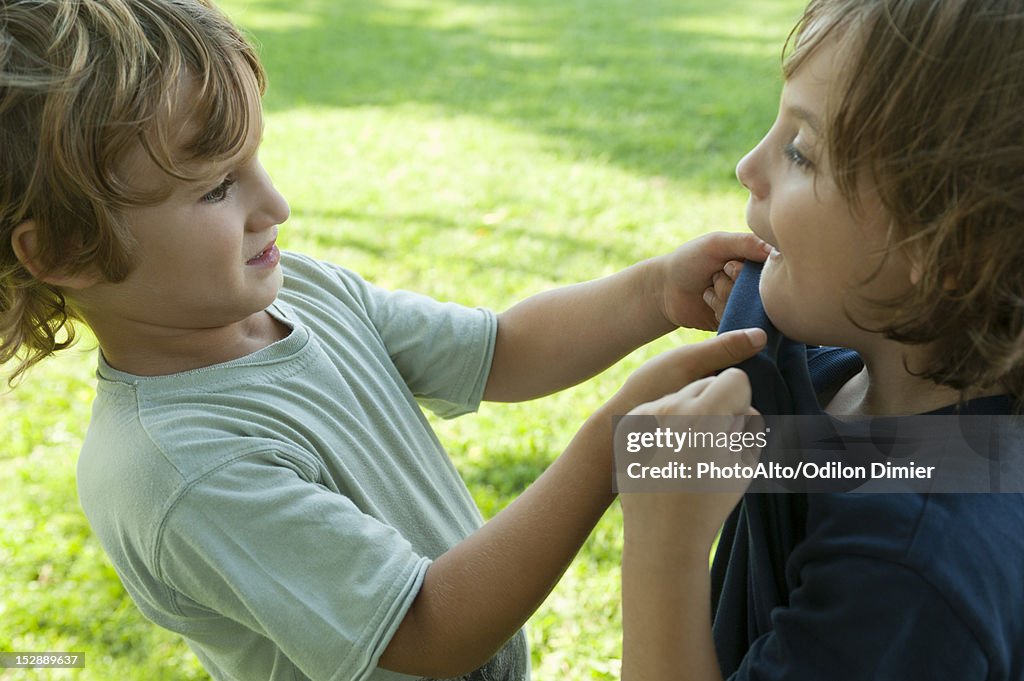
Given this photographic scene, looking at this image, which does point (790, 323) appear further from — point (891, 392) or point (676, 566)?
point (676, 566)

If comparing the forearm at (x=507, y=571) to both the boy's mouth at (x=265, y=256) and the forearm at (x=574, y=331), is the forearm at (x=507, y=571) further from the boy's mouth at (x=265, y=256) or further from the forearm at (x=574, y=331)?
the boy's mouth at (x=265, y=256)

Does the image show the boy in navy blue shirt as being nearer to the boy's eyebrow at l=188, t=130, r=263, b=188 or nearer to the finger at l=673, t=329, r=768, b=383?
the finger at l=673, t=329, r=768, b=383

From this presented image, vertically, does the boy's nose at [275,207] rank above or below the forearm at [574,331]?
above

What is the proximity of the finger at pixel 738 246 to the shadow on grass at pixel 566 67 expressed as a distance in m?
4.22

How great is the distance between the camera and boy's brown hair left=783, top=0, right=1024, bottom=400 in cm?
133

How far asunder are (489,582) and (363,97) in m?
7.59

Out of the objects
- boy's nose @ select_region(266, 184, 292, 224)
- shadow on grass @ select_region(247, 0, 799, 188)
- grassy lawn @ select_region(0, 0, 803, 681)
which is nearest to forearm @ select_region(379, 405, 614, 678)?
boy's nose @ select_region(266, 184, 292, 224)

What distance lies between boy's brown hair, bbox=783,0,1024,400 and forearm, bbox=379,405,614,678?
0.49 metres

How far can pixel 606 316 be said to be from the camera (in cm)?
212

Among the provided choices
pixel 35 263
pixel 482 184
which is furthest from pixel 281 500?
pixel 482 184

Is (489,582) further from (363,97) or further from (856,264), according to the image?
(363,97)

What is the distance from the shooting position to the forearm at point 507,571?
163 cm

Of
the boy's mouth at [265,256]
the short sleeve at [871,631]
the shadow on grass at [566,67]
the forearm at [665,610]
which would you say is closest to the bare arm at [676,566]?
the forearm at [665,610]

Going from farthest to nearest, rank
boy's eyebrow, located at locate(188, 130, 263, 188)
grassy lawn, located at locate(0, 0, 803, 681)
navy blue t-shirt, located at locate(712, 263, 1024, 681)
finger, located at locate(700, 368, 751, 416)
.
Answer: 1. grassy lawn, located at locate(0, 0, 803, 681)
2. boy's eyebrow, located at locate(188, 130, 263, 188)
3. finger, located at locate(700, 368, 751, 416)
4. navy blue t-shirt, located at locate(712, 263, 1024, 681)
